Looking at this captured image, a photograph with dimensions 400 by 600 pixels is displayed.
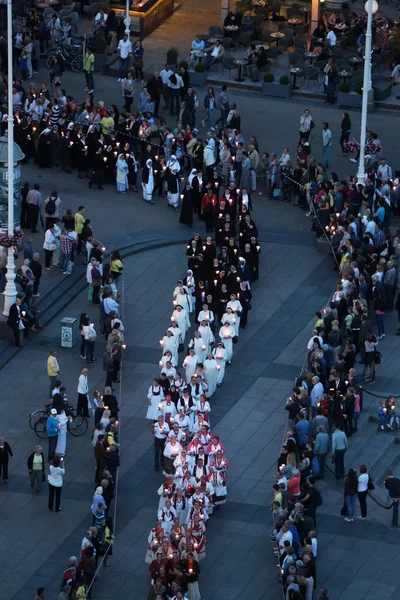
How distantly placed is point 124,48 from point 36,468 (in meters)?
23.8

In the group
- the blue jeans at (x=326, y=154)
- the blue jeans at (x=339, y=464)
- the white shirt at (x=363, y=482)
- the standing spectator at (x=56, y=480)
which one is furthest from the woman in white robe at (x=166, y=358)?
the blue jeans at (x=326, y=154)

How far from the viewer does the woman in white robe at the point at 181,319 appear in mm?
49094

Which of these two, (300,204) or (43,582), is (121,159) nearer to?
(300,204)

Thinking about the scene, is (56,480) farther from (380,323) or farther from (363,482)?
(380,323)

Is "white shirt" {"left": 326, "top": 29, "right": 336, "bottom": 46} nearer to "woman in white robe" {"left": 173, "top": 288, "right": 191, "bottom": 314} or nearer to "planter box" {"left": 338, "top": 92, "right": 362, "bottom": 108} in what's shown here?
"planter box" {"left": 338, "top": 92, "right": 362, "bottom": 108}

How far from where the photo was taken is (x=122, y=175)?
5788cm

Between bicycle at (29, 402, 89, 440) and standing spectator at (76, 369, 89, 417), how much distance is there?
145 millimetres

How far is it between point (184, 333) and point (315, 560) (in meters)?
9.23

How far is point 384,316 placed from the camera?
51.6 metres

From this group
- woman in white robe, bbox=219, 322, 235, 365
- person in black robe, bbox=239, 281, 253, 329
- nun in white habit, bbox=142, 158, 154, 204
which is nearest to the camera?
woman in white robe, bbox=219, 322, 235, 365

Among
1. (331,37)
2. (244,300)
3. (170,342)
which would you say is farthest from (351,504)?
(331,37)

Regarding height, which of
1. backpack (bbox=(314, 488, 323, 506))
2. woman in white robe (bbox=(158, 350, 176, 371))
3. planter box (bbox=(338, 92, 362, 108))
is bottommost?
planter box (bbox=(338, 92, 362, 108))

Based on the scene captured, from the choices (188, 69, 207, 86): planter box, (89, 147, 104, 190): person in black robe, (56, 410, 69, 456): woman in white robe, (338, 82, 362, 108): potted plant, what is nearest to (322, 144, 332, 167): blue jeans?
(338, 82, 362, 108): potted plant

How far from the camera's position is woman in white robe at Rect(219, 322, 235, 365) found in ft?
159
